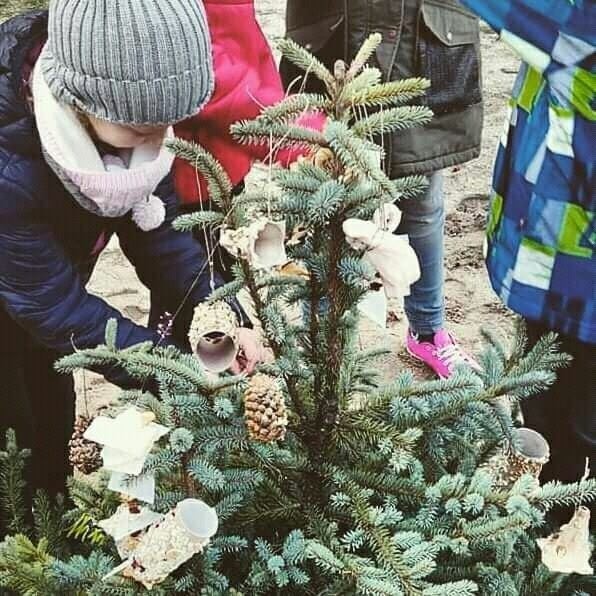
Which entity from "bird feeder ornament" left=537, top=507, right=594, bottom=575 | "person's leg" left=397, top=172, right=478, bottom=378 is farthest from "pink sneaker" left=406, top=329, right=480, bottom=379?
"bird feeder ornament" left=537, top=507, right=594, bottom=575

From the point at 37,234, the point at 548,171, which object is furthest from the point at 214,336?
the point at 548,171

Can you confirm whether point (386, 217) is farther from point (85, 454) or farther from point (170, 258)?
point (170, 258)

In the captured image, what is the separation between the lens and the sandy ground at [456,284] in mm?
3043

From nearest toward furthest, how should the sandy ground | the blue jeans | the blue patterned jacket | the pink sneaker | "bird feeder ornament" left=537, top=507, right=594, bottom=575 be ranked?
"bird feeder ornament" left=537, top=507, right=594, bottom=575 → the blue patterned jacket → the blue jeans → the pink sneaker → the sandy ground

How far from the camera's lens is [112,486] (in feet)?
4.14

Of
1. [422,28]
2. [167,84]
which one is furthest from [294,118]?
[422,28]

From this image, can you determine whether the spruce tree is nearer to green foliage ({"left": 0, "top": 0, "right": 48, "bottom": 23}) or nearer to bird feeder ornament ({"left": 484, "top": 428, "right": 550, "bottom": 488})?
bird feeder ornament ({"left": 484, "top": 428, "right": 550, "bottom": 488})

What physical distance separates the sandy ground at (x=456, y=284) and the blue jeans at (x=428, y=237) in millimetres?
185

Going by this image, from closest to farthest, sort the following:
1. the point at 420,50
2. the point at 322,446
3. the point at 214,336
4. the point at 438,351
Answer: the point at 214,336 → the point at 322,446 → the point at 420,50 → the point at 438,351

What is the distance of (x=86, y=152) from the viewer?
60.6 inches

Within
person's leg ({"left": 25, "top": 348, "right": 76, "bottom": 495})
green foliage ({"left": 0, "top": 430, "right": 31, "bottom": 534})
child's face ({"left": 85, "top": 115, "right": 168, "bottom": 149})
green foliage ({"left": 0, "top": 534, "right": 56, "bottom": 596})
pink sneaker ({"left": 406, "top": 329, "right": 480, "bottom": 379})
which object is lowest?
pink sneaker ({"left": 406, "top": 329, "right": 480, "bottom": 379})

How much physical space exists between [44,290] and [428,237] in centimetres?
127

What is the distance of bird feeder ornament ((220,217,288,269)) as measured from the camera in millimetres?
1161

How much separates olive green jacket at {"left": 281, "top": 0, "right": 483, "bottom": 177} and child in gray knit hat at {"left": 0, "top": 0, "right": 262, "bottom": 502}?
0.66 m
